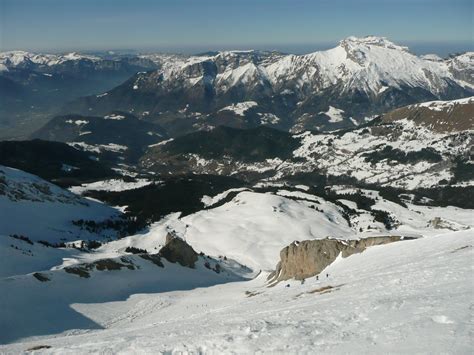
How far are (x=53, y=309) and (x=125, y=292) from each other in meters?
14.6

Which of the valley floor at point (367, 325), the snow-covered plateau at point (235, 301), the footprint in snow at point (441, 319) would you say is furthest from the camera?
the snow-covered plateau at point (235, 301)

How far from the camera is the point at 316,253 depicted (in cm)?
6919

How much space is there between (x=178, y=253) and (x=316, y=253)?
3458 cm

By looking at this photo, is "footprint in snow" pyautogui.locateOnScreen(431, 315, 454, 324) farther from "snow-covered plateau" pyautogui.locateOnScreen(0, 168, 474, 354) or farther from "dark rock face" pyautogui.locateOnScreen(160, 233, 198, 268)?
"dark rock face" pyautogui.locateOnScreen(160, 233, 198, 268)

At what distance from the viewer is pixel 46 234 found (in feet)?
486

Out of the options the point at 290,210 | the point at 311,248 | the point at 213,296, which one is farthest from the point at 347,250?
the point at 290,210

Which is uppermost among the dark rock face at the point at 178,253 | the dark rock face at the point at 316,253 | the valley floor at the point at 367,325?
the valley floor at the point at 367,325

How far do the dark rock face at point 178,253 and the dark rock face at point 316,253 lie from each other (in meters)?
23.9

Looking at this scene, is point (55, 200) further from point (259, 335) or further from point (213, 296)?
point (259, 335)

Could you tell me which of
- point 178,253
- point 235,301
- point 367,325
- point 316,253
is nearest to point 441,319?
point 367,325

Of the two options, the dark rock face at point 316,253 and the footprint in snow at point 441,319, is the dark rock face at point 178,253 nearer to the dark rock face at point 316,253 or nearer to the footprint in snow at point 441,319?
the dark rock face at point 316,253

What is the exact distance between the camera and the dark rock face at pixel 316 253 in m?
64.8

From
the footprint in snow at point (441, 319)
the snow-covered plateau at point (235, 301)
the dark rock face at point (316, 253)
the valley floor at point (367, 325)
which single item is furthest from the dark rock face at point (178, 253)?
the footprint in snow at point (441, 319)

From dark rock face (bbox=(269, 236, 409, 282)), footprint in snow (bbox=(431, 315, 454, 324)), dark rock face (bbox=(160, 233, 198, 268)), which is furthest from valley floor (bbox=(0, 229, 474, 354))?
dark rock face (bbox=(160, 233, 198, 268))
